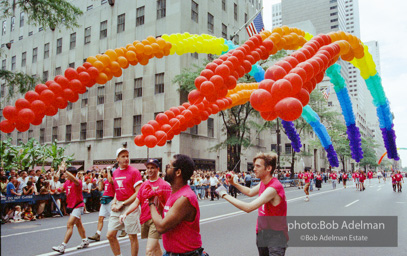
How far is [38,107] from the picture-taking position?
23.4 ft

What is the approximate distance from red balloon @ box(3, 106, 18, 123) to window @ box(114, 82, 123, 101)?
968 inches

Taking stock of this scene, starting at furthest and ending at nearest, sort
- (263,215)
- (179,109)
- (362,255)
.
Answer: (179,109)
(362,255)
(263,215)

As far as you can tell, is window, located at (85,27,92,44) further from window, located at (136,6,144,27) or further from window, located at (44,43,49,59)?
window, located at (44,43,49,59)

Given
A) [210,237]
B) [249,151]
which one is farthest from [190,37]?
[249,151]

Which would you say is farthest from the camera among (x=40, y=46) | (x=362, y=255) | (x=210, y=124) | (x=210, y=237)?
(x=40, y=46)

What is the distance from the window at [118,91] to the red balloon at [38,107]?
24393 millimetres

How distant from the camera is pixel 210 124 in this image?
102 ft

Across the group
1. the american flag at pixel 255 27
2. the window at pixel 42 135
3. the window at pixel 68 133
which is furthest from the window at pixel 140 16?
the window at pixel 42 135

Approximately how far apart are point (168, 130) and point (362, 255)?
18.4 feet

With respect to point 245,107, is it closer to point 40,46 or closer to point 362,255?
point 362,255

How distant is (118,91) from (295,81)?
27.8m

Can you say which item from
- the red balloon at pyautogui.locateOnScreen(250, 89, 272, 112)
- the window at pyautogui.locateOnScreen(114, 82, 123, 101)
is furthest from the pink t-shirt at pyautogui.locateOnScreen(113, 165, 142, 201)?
the window at pyautogui.locateOnScreen(114, 82, 123, 101)

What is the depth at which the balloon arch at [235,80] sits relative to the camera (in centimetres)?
569

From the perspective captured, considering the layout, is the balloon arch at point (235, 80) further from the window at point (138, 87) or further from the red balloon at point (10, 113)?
the window at point (138, 87)
